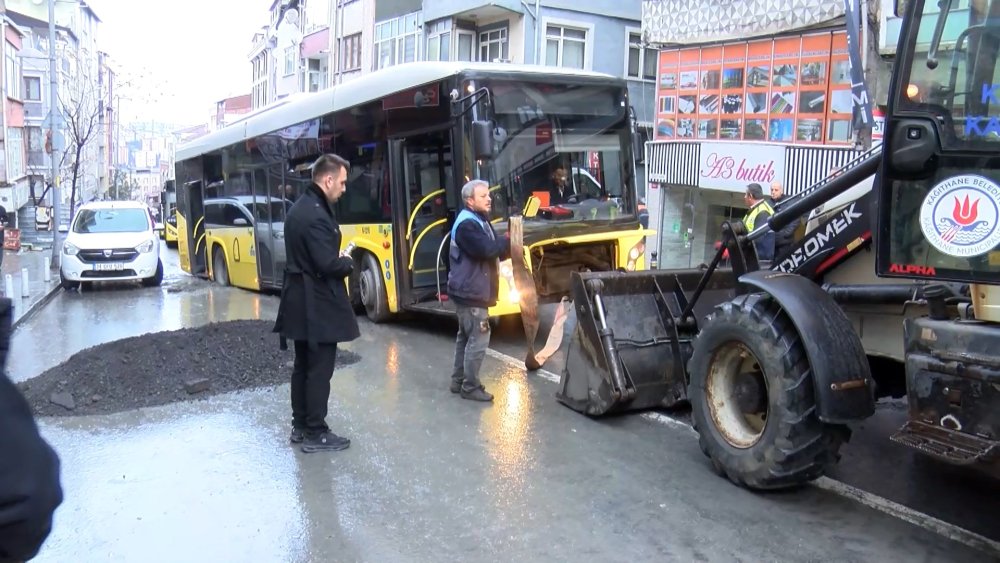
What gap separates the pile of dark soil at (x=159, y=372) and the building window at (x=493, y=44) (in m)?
19.0

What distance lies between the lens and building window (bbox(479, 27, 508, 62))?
2588 cm

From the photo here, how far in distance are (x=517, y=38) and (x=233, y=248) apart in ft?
41.1

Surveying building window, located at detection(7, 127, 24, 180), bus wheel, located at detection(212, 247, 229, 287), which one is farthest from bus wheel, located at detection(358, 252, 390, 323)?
building window, located at detection(7, 127, 24, 180)

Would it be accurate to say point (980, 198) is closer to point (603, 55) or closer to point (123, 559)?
point (123, 559)

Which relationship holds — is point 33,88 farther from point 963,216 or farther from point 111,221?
point 963,216

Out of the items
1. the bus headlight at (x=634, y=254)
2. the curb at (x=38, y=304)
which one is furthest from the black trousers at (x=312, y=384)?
the curb at (x=38, y=304)

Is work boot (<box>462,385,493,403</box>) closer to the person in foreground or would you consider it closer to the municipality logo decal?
the person in foreground

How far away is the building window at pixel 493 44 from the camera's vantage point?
2588 centimetres

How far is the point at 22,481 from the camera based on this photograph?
1.57 metres

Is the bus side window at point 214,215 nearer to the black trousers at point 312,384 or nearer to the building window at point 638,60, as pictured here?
the black trousers at point 312,384

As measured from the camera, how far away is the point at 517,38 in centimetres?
2497

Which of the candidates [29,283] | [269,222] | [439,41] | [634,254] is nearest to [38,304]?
[29,283]

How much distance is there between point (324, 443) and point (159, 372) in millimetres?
2758

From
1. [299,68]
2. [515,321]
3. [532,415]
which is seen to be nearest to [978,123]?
[532,415]
